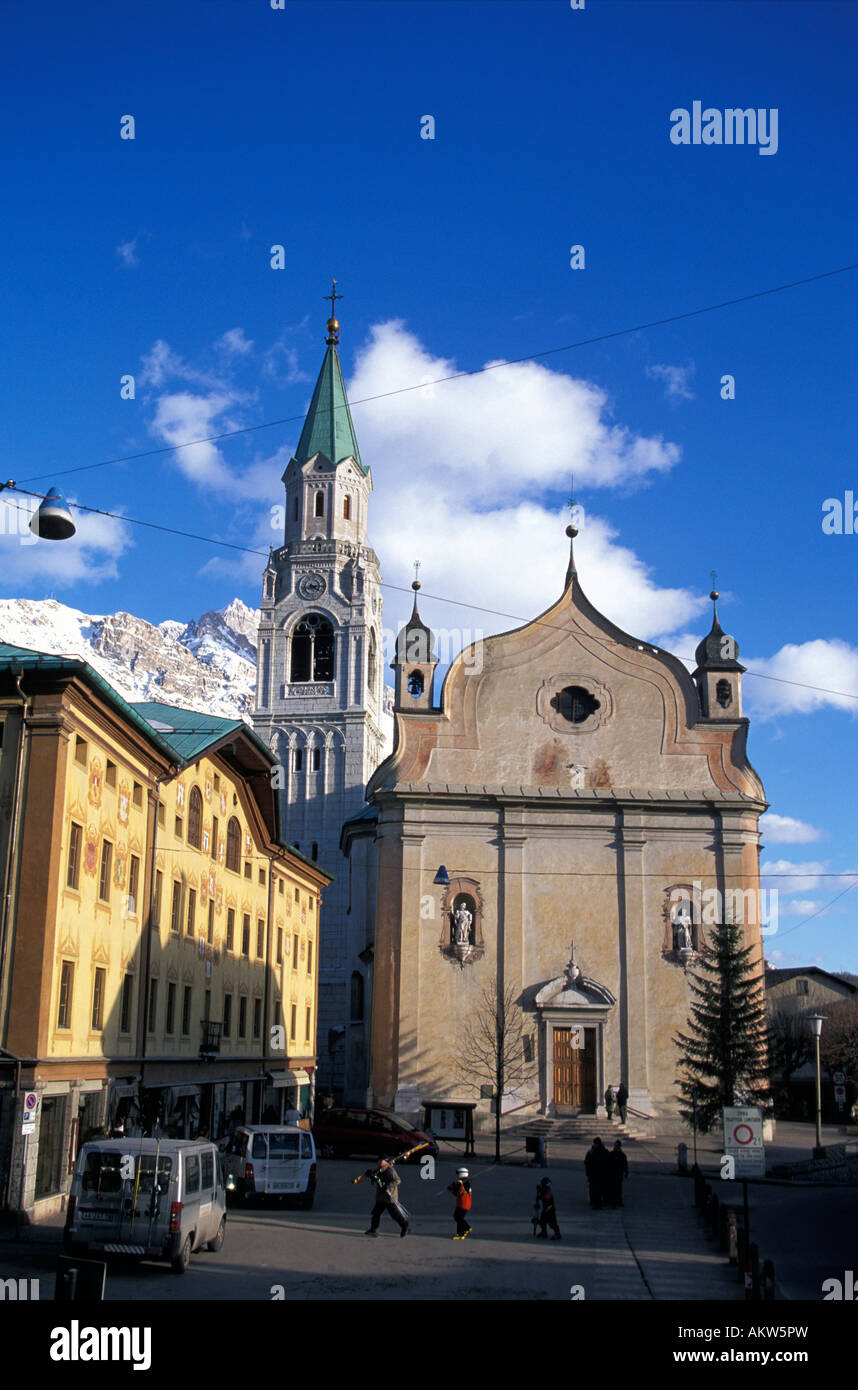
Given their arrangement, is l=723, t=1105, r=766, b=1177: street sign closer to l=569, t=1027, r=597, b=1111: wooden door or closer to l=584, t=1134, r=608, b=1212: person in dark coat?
l=584, t=1134, r=608, b=1212: person in dark coat

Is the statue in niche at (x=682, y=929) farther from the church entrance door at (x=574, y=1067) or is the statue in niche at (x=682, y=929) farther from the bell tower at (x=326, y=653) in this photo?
the bell tower at (x=326, y=653)

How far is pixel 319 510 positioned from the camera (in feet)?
313

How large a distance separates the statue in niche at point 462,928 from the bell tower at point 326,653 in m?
39.5

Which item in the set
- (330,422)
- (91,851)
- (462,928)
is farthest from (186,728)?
(330,422)

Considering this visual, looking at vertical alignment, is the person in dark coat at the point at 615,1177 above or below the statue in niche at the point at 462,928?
below

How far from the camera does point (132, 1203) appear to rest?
692 inches

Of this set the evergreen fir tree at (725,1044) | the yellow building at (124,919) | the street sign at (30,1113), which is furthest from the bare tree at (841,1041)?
the street sign at (30,1113)

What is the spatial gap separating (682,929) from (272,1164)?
25.5m

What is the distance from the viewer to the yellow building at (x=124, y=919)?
24422mm

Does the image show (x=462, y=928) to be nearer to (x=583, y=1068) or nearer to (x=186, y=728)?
(x=583, y=1068)

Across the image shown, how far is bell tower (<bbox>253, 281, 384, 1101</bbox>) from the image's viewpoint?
292 feet

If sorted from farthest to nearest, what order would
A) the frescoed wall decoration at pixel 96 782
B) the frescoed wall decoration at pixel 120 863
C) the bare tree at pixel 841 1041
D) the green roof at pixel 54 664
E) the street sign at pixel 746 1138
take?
the bare tree at pixel 841 1041 → the frescoed wall decoration at pixel 120 863 → the frescoed wall decoration at pixel 96 782 → the green roof at pixel 54 664 → the street sign at pixel 746 1138

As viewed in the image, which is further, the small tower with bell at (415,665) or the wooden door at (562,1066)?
the small tower with bell at (415,665)
